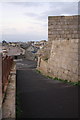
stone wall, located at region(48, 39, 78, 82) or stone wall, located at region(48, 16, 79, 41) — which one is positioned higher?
stone wall, located at region(48, 16, 79, 41)

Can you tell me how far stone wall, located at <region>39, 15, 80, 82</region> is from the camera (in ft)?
33.4

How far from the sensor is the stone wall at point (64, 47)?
10.2m

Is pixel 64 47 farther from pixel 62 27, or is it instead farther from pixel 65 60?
pixel 62 27

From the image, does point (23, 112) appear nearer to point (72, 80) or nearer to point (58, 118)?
point (58, 118)

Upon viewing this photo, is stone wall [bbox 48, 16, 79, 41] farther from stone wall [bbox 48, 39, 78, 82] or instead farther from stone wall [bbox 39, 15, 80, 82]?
stone wall [bbox 48, 39, 78, 82]

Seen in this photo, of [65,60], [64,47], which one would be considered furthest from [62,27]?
[65,60]

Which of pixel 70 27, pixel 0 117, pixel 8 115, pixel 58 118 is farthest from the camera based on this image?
pixel 70 27

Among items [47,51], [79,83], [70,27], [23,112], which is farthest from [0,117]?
[47,51]

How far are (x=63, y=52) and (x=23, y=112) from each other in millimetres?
6462

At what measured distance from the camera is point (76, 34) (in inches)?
453

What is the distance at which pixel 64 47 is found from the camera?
37.2 ft

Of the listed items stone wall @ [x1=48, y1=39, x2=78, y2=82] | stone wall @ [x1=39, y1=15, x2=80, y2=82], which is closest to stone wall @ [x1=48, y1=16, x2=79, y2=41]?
stone wall @ [x1=39, y1=15, x2=80, y2=82]

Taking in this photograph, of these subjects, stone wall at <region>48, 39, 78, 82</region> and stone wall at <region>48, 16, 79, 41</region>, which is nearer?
stone wall at <region>48, 39, 78, 82</region>

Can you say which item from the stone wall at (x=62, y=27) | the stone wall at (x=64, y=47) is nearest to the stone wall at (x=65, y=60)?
the stone wall at (x=64, y=47)
